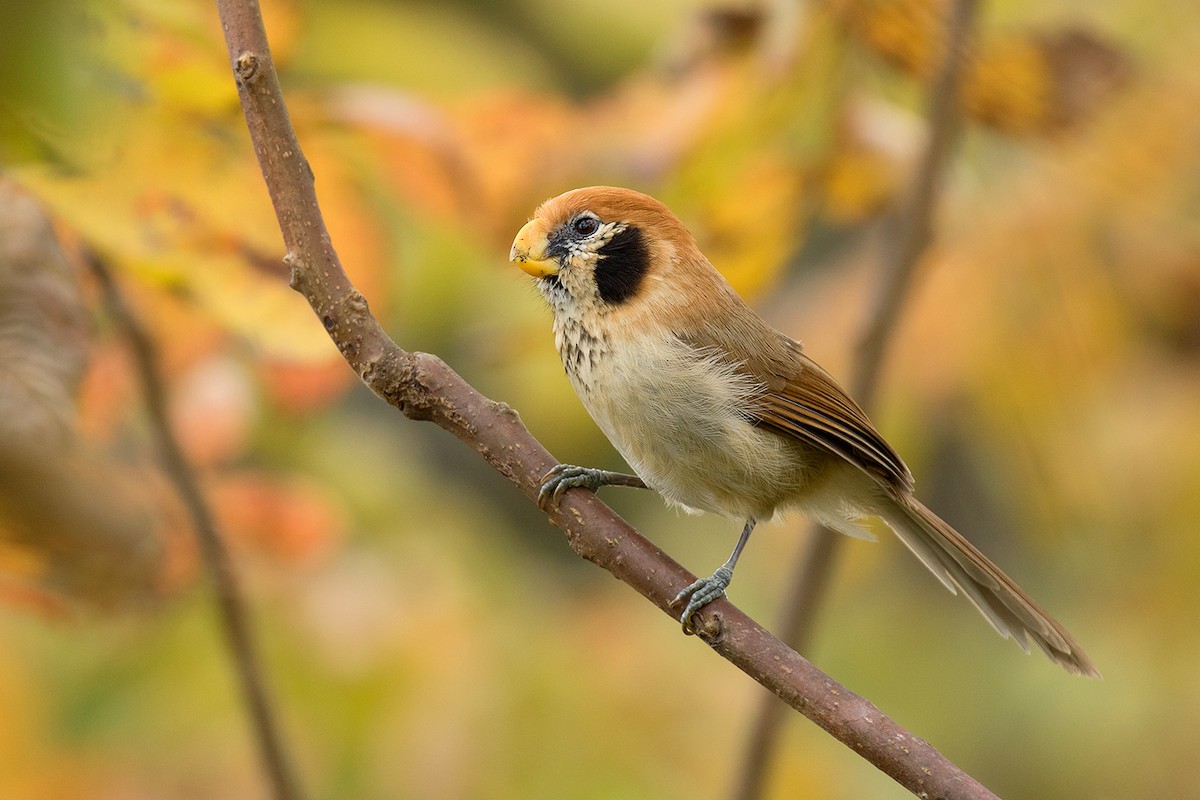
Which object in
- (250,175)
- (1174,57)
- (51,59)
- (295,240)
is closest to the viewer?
(51,59)

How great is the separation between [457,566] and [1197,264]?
195cm

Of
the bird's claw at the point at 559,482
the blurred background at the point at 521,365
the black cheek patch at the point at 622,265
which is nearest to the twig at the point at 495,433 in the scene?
the bird's claw at the point at 559,482

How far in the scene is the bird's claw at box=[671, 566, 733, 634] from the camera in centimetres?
173

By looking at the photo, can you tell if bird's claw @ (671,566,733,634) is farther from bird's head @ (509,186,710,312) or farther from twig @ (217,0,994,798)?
bird's head @ (509,186,710,312)

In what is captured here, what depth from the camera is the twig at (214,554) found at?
6.70ft

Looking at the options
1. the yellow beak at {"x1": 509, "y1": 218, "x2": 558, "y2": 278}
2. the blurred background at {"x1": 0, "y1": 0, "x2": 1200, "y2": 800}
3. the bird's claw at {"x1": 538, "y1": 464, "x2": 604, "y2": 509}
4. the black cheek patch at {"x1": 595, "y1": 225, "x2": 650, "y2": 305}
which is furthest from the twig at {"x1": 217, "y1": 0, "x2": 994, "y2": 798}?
the black cheek patch at {"x1": 595, "y1": 225, "x2": 650, "y2": 305}

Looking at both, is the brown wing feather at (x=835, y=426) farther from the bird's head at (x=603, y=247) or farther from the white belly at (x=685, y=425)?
the bird's head at (x=603, y=247)

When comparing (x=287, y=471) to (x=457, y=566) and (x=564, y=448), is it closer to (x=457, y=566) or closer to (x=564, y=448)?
(x=457, y=566)

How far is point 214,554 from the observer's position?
215cm

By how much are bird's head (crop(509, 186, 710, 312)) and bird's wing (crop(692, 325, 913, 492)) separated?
164mm

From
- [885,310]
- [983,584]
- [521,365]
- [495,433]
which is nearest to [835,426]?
[885,310]

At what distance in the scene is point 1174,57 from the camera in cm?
260

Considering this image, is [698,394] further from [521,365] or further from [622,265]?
[521,365]

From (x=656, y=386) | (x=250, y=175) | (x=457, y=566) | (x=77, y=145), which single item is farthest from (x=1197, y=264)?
(x=77, y=145)
